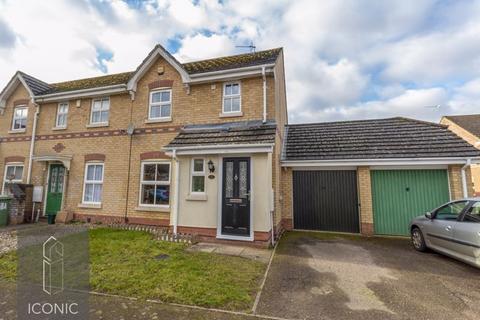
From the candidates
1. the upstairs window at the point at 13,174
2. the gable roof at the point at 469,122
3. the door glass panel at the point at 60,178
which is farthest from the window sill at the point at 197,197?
the gable roof at the point at 469,122

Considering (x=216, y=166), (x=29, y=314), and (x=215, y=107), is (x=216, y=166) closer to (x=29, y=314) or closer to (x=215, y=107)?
(x=215, y=107)

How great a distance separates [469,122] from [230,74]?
25539 millimetres

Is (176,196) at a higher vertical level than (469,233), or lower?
higher

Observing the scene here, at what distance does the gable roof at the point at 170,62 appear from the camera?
9126 millimetres

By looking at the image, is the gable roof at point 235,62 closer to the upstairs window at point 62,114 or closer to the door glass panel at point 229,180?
the door glass panel at point 229,180

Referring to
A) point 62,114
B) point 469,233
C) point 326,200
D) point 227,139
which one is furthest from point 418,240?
point 62,114

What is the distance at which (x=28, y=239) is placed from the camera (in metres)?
7.61

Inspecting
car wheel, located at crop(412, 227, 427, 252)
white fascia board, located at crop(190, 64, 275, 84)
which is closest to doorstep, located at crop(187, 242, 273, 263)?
car wheel, located at crop(412, 227, 427, 252)

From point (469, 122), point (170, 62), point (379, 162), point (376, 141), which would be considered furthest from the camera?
point (469, 122)

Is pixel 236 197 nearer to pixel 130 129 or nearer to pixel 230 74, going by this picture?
pixel 230 74

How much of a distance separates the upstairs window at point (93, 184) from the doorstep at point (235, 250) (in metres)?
6.00

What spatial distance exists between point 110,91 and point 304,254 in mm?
10495

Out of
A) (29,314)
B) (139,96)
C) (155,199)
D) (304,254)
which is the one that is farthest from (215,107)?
(29,314)

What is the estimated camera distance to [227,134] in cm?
816
